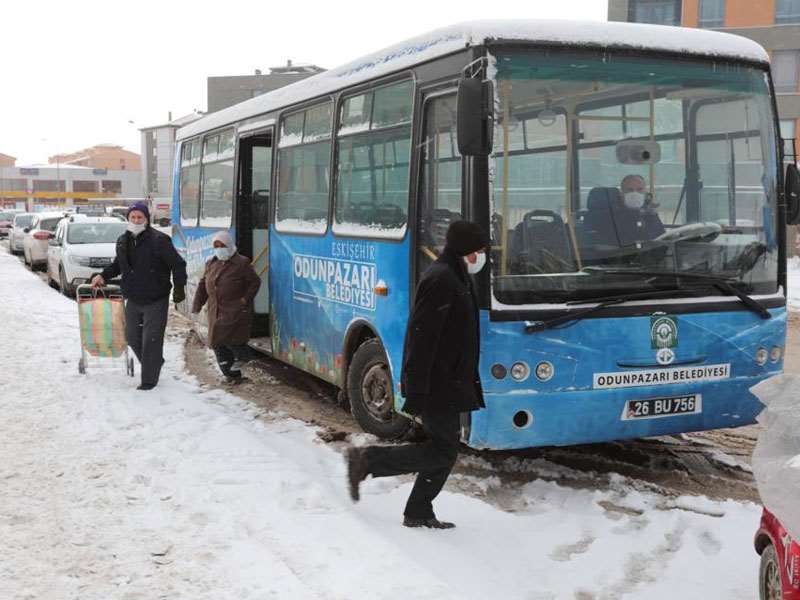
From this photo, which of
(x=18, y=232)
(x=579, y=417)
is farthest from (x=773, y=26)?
(x=579, y=417)

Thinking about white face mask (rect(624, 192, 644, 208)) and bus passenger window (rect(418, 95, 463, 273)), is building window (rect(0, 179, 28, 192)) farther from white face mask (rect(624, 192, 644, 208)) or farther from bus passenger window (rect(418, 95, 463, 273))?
white face mask (rect(624, 192, 644, 208))

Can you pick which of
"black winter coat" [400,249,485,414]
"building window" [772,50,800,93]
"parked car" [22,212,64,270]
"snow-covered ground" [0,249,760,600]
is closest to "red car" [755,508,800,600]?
"snow-covered ground" [0,249,760,600]

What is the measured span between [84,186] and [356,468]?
15113 cm

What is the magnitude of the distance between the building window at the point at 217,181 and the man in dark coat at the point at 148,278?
→ 175cm

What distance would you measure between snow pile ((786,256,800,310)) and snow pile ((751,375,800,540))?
1569cm

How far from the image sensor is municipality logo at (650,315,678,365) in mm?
6160

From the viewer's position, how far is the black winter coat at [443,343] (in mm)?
5211

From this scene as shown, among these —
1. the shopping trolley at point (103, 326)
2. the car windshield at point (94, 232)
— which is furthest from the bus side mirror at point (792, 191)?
the car windshield at point (94, 232)

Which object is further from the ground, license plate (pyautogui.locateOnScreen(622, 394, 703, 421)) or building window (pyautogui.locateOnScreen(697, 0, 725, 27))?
building window (pyautogui.locateOnScreen(697, 0, 725, 27))

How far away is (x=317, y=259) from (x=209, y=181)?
4.14 metres

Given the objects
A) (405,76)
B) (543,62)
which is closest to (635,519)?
(543,62)

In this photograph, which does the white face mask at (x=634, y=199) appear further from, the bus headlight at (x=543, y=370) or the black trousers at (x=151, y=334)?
the black trousers at (x=151, y=334)

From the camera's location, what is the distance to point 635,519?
567cm

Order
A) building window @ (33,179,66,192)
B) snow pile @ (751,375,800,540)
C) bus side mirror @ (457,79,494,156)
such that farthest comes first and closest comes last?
1. building window @ (33,179,66,192)
2. bus side mirror @ (457,79,494,156)
3. snow pile @ (751,375,800,540)
